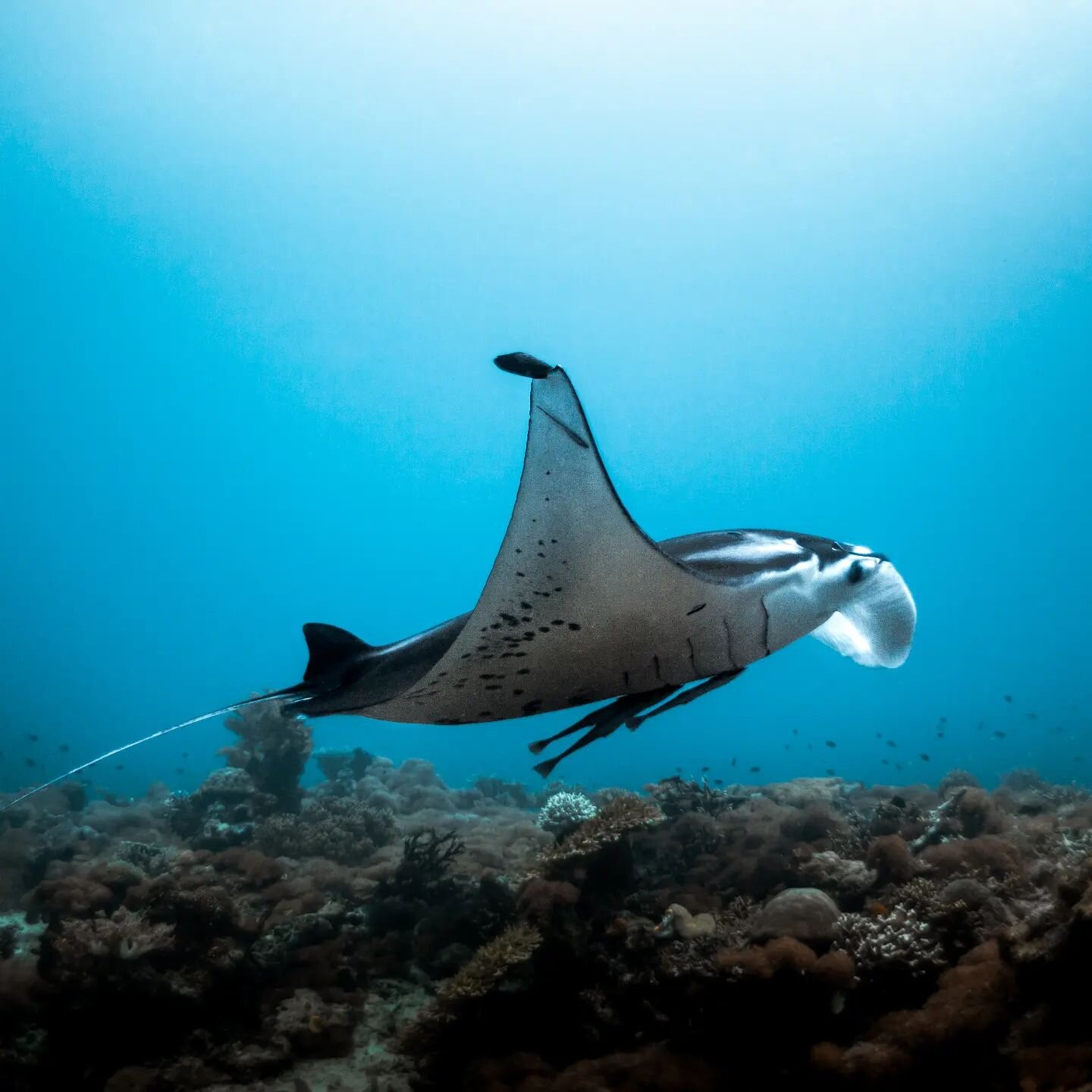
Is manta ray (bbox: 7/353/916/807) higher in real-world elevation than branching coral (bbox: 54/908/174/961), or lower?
higher

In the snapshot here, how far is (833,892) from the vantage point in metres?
5.34

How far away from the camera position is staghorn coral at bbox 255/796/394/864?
32.7 ft

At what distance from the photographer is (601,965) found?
4.79 metres

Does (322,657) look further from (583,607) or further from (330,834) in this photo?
(330,834)

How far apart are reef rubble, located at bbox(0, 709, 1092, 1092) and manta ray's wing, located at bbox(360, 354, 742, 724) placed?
2.59 m

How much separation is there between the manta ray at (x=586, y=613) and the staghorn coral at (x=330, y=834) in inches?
327

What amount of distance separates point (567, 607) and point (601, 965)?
389cm

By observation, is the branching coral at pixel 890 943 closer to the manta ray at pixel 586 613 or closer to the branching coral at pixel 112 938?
the manta ray at pixel 586 613

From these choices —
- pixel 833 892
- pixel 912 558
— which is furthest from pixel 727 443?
pixel 833 892

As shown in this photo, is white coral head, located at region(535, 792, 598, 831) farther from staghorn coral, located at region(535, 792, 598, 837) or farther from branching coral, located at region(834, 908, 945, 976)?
branching coral, located at region(834, 908, 945, 976)

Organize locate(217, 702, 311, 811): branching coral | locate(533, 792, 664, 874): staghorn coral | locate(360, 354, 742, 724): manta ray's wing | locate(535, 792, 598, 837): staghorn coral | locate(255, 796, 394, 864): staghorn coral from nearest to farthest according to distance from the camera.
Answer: locate(360, 354, 742, 724): manta ray's wing, locate(533, 792, 664, 874): staghorn coral, locate(535, 792, 598, 837): staghorn coral, locate(255, 796, 394, 864): staghorn coral, locate(217, 702, 311, 811): branching coral

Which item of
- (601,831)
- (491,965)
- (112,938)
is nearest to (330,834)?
(112,938)

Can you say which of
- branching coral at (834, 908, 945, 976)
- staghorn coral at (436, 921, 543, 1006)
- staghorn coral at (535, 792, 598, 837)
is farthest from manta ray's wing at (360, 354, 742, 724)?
staghorn coral at (535, 792, 598, 837)

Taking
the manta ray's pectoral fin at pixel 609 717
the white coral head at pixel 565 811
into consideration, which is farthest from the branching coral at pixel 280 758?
the manta ray's pectoral fin at pixel 609 717
